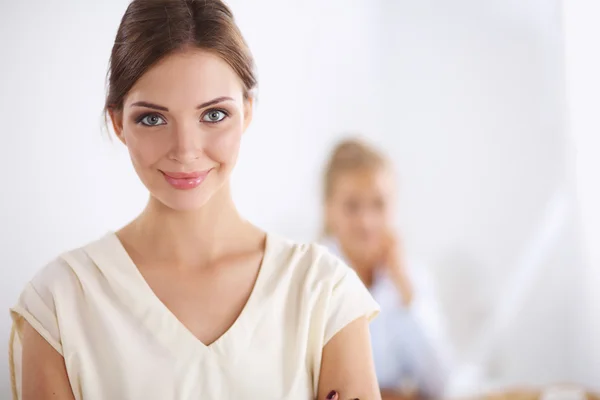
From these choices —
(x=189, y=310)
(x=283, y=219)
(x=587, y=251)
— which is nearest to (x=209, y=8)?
(x=189, y=310)

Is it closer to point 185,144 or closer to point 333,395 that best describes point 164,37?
point 185,144

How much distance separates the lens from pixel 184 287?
0.81 meters

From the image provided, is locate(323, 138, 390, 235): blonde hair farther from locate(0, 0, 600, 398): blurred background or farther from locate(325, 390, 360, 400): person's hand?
locate(325, 390, 360, 400): person's hand

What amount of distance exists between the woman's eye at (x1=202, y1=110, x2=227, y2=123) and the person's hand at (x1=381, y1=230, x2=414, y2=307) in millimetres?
1110

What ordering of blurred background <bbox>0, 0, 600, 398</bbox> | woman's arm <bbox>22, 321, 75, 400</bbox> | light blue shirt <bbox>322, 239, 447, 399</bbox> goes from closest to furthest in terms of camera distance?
woman's arm <bbox>22, 321, 75, 400</bbox>, light blue shirt <bbox>322, 239, 447, 399</bbox>, blurred background <bbox>0, 0, 600, 398</bbox>

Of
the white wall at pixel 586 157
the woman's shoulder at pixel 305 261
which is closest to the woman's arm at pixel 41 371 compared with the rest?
the woman's shoulder at pixel 305 261

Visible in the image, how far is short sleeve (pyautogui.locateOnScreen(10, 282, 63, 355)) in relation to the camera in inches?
29.8

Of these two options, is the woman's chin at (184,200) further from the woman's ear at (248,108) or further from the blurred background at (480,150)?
the blurred background at (480,150)

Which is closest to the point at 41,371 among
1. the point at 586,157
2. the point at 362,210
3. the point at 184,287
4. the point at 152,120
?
the point at 184,287

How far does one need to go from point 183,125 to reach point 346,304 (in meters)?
0.24

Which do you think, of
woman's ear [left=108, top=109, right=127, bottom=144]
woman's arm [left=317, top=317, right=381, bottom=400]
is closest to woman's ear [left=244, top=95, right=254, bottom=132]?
woman's ear [left=108, top=109, right=127, bottom=144]

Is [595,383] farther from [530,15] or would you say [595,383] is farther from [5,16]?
[5,16]

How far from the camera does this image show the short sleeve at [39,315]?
756mm

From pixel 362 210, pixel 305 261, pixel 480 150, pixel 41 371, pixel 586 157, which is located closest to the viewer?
pixel 41 371
